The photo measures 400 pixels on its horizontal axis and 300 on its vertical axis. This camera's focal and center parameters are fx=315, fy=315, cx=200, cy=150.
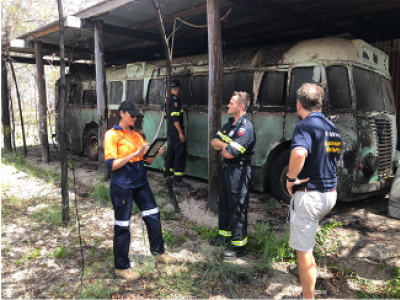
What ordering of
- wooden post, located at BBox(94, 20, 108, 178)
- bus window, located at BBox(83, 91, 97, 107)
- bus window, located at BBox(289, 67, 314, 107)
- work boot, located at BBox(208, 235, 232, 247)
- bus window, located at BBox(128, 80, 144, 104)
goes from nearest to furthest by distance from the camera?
work boot, located at BBox(208, 235, 232, 247) → bus window, located at BBox(289, 67, 314, 107) → wooden post, located at BBox(94, 20, 108, 178) → bus window, located at BBox(128, 80, 144, 104) → bus window, located at BBox(83, 91, 97, 107)

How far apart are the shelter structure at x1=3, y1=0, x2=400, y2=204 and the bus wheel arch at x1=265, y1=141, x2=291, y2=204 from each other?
5.02 feet

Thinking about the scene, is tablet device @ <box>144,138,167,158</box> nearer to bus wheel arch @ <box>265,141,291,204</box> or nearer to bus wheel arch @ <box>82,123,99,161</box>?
bus wheel arch @ <box>265,141,291,204</box>

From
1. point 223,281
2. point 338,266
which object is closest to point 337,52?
point 338,266

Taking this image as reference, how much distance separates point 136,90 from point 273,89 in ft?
12.3

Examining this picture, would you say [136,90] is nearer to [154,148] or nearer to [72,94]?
[72,94]

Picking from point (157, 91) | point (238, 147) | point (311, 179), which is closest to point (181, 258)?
point (238, 147)

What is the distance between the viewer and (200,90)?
6469mm

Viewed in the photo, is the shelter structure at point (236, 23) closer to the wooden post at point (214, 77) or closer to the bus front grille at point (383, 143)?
the wooden post at point (214, 77)

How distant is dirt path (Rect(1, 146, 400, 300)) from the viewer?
3037 mm

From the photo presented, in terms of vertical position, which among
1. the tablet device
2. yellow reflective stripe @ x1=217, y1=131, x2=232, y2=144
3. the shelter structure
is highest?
the shelter structure

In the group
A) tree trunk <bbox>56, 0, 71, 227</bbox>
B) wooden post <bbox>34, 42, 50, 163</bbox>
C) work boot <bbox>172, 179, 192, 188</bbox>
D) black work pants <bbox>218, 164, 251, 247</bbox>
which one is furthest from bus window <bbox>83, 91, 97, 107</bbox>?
black work pants <bbox>218, 164, 251, 247</bbox>

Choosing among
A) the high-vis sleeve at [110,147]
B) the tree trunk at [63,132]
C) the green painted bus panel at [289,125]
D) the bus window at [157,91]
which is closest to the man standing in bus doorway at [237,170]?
the high-vis sleeve at [110,147]

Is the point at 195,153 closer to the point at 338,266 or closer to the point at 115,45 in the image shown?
the point at 338,266

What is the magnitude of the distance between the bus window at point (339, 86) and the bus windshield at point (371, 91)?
0.51 ft
